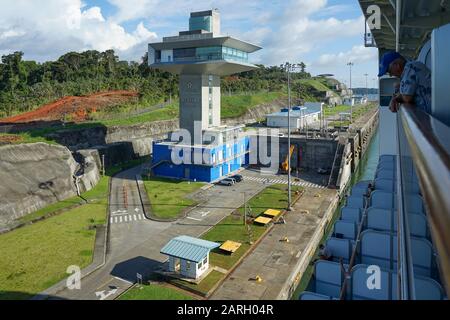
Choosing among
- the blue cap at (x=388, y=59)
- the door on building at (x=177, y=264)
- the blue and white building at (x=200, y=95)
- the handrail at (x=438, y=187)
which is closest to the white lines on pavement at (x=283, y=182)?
the blue and white building at (x=200, y=95)

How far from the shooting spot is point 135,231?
79.8 feet

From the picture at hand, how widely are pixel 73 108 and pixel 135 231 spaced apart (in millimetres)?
31930

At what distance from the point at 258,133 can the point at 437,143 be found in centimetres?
4604

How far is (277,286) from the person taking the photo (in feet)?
57.2

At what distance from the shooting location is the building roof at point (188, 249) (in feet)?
58.6

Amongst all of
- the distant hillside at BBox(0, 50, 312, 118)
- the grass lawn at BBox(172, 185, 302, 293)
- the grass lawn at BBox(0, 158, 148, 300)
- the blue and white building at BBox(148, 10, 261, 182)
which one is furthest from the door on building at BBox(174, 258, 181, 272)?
the distant hillside at BBox(0, 50, 312, 118)

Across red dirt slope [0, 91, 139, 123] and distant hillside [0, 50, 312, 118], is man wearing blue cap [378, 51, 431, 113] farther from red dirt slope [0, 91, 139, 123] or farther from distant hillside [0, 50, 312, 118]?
distant hillside [0, 50, 312, 118]

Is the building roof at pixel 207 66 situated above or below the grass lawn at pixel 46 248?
above

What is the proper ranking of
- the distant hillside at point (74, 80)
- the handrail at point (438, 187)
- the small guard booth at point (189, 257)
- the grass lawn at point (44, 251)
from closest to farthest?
the handrail at point (438, 187) → the grass lawn at point (44, 251) → the small guard booth at point (189, 257) → the distant hillside at point (74, 80)

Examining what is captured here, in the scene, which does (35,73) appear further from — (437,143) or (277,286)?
(437,143)

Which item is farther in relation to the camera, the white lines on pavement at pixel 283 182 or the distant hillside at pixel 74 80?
the distant hillside at pixel 74 80

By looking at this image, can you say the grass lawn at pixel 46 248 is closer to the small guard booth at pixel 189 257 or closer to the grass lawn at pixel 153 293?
the grass lawn at pixel 153 293

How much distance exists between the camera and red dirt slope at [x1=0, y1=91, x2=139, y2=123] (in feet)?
152
